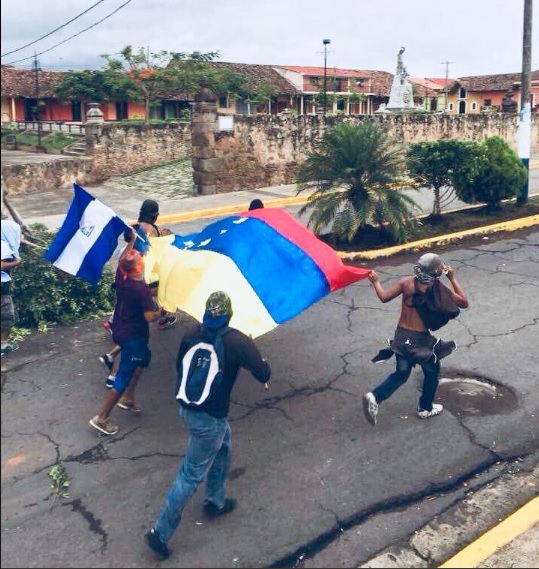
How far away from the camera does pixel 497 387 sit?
6992 millimetres

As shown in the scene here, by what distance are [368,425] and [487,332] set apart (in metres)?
3.03

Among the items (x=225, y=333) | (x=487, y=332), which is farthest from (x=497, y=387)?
(x=225, y=333)

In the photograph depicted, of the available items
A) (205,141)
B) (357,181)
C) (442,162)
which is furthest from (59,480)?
(205,141)

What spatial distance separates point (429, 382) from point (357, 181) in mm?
6520

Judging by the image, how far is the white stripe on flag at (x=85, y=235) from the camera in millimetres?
6793

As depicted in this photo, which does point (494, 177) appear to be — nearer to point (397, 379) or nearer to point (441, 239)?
point (441, 239)

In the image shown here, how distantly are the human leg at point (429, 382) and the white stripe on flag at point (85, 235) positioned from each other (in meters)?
3.46

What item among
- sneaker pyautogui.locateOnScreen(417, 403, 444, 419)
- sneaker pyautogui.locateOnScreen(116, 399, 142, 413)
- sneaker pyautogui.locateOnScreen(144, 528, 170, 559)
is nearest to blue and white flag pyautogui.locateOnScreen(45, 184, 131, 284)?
sneaker pyautogui.locateOnScreen(116, 399, 142, 413)

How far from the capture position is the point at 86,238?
686cm

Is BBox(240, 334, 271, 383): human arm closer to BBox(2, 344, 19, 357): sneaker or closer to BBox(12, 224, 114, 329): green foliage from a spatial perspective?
BBox(2, 344, 19, 357): sneaker

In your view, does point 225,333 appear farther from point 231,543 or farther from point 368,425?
point 368,425

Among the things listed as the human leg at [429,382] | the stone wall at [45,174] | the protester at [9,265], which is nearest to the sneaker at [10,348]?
the protester at [9,265]

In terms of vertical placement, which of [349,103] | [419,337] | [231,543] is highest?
[349,103]

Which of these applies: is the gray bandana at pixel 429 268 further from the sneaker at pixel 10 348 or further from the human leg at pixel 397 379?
the sneaker at pixel 10 348
